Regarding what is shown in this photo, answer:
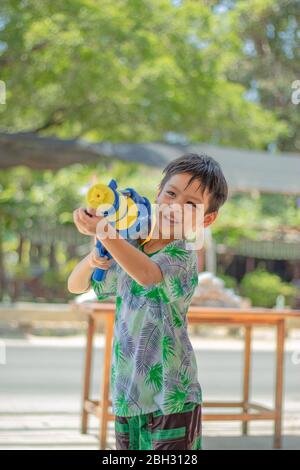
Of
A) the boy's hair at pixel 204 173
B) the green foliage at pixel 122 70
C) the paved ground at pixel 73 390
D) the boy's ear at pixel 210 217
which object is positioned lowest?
the paved ground at pixel 73 390

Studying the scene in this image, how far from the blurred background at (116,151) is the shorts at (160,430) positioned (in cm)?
318

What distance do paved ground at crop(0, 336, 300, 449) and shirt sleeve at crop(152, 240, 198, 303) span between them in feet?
5.92

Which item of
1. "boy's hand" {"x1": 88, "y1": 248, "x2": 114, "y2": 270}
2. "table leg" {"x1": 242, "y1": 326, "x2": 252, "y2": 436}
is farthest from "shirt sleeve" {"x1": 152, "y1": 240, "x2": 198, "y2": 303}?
"table leg" {"x1": 242, "y1": 326, "x2": 252, "y2": 436}

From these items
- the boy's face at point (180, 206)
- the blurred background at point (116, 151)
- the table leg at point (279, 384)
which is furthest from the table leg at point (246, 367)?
the boy's face at point (180, 206)

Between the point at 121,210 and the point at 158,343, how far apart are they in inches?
12.5

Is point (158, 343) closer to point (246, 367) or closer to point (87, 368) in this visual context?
point (87, 368)

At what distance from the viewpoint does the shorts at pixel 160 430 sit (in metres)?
1.69

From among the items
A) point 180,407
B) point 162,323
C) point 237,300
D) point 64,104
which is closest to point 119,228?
point 162,323

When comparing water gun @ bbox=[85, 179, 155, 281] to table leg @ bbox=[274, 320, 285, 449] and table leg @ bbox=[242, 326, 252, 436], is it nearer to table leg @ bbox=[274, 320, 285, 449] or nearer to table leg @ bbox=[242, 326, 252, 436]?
table leg @ bbox=[274, 320, 285, 449]

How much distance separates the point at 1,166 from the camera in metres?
9.88

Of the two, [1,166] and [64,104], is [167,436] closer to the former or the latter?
[1,166]

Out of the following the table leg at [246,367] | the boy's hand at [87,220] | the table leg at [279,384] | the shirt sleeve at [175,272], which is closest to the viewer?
the boy's hand at [87,220]

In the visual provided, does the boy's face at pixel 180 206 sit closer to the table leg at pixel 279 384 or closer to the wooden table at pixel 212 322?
the wooden table at pixel 212 322

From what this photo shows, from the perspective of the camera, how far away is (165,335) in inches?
67.8
